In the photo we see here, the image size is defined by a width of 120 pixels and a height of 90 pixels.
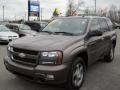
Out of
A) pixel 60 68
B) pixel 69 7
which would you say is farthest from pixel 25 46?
pixel 69 7

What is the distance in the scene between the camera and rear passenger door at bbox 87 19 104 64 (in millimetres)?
5117

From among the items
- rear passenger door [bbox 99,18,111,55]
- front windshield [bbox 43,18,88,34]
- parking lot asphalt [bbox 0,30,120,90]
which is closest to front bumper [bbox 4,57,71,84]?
parking lot asphalt [bbox 0,30,120,90]

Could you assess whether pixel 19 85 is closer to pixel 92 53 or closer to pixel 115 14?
pixel 92 53

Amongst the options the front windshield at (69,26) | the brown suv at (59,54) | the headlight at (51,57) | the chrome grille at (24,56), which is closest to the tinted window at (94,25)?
the brown suv at (59,54)

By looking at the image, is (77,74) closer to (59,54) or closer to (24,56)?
(59,54)

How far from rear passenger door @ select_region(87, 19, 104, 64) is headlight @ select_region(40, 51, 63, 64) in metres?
1.27

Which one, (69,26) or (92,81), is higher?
(69,26)

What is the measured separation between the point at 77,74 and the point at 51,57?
3.29 ft

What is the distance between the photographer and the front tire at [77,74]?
4.31 m

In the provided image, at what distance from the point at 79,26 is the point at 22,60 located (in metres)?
1.94

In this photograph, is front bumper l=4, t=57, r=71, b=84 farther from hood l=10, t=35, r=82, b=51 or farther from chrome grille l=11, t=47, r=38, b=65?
hood l=10, t=35, r=82, b=51

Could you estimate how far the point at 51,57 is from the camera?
398 cm

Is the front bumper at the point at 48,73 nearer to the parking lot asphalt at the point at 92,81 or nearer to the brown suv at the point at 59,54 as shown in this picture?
the brown suv at the point at 59,54

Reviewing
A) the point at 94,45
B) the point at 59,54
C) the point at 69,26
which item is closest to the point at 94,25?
the point at 94,45
